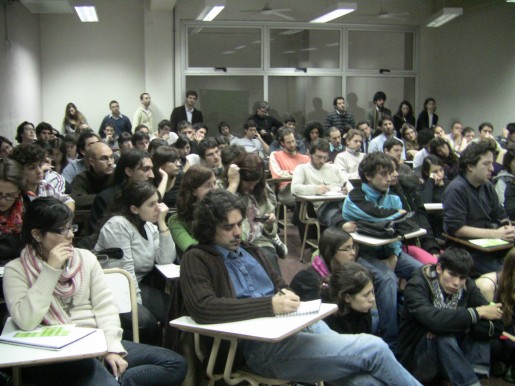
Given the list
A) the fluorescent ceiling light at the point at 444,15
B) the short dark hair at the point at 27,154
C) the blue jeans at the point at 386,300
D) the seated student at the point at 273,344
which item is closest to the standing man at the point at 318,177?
Answer: the blue jeans at the point at 386,300

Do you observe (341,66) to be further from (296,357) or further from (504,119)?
(296,357)

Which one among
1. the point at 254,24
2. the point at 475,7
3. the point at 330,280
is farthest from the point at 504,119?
the point at 330,280

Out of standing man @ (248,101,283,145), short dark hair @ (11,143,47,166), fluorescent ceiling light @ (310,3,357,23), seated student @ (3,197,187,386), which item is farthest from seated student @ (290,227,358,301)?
standing man @ (248,101,283,145)

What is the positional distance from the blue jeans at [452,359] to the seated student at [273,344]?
79 cm

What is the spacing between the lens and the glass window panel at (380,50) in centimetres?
1183

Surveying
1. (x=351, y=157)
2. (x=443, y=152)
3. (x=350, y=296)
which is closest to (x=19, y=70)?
(x=351, y=157)

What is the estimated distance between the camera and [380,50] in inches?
470

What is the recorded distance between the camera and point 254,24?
11.2m

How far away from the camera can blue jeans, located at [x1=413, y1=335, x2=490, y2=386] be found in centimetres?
304

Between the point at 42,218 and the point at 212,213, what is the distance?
68 cm

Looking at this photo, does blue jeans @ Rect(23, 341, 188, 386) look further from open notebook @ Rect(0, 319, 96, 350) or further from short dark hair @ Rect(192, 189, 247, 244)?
short dark hair @ Rect(192, 189, 247, 244)

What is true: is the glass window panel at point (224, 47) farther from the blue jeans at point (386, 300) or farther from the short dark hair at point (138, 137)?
the blue jeans at point (386, 300)

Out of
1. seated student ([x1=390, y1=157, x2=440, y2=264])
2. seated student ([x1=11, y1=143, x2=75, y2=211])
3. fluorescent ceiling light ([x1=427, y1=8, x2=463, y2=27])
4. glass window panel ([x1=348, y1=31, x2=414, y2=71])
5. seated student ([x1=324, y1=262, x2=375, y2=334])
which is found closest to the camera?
seated student ([x1=324, y1=262, x2=375, y2=334])

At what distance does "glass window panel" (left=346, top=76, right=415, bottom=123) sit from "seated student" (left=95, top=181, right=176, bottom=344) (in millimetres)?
9147
